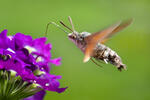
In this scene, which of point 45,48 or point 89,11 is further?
point 89,11

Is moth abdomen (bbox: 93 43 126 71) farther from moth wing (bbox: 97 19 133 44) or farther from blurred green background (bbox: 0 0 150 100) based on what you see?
blurred green background (bbox: 0 0 150 100)

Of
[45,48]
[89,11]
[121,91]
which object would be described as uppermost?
[89,11]

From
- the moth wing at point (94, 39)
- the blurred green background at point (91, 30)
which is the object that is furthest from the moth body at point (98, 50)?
the blurred green background at point (91, 30)

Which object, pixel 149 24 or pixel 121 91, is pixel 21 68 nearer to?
pixel 121 91

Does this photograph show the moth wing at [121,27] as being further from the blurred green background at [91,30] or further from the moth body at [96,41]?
the blurred green background at [91,30]

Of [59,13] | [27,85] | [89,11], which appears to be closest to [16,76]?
[27,85]

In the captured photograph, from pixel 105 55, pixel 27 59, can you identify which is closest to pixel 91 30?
pixel 105 55
